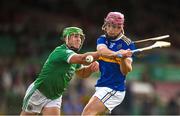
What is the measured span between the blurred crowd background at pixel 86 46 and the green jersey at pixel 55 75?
6.66 metres

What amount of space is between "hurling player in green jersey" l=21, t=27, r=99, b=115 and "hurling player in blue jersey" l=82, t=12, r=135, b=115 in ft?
0.92

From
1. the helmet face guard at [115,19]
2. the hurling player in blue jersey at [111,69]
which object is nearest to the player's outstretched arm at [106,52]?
the hurling player in blue jersey at [111,69]

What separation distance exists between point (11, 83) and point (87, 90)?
1.82 metres

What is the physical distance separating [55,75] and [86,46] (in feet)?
32.8

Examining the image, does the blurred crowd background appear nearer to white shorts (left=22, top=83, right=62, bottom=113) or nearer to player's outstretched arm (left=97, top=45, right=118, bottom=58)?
white shorts (left=22, top=83, right=62, bottom=113)

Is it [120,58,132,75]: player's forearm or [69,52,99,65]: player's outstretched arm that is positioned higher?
[69,52,99,65]: player's outstretched arm

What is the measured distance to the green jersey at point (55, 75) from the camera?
10680 mm

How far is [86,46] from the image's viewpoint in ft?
68.2

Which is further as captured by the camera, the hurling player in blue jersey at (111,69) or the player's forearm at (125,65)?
the hurling player in blue jersey at (111,69)

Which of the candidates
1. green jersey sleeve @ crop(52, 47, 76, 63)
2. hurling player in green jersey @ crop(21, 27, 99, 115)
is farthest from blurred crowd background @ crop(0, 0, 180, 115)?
green jersey sleeve @ crop(52, 47, 76, 63)

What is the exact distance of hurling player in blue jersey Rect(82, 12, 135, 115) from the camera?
10.5 meters

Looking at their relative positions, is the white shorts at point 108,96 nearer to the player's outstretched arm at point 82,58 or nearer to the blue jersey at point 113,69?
the blue jersey at point 113,69

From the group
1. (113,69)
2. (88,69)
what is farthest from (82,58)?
(88,69)

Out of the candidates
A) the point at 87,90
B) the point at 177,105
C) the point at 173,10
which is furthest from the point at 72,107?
the point at 173,10
